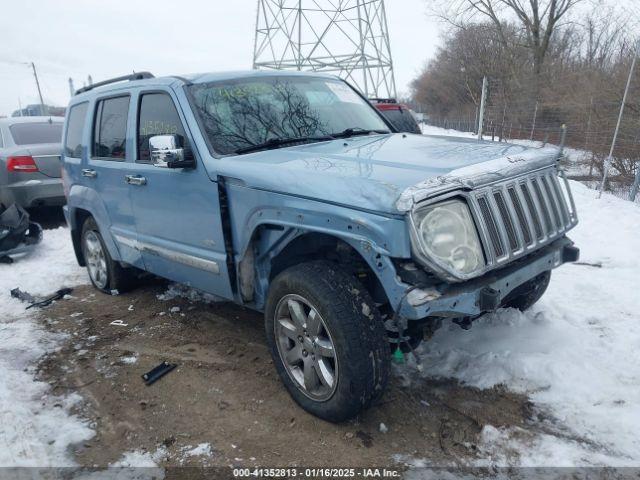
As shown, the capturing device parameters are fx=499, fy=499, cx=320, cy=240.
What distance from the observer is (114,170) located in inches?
173

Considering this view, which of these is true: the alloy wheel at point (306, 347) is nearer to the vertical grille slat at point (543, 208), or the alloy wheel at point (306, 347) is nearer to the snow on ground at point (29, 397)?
the snow on ground at point (29, 397)

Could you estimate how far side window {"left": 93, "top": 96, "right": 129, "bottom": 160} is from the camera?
4.36 metres

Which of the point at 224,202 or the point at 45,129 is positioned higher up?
the point at 45,129

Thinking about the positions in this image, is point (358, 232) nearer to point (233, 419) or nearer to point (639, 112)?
point (233, 419)

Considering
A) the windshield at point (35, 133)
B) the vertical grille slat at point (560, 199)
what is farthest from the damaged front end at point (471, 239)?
the windshield at point (35, 133)

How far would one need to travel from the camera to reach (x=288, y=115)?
378 centimetres

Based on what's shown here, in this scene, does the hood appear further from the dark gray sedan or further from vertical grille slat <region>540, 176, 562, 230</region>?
the dark gray sedan

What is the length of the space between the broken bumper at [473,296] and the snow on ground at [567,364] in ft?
2.39

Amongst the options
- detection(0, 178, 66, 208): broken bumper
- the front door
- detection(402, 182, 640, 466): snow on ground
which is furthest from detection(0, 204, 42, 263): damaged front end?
detection(402, 182, 640, 466): snow on ground

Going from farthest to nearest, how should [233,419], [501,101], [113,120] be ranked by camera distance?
1. [501,101]
2. [113,120]
3. [233,419]

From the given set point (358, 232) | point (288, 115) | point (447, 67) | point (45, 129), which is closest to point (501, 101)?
point (45, 129)

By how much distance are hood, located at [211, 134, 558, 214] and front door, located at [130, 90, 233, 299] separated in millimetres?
273

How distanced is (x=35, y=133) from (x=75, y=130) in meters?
3.48

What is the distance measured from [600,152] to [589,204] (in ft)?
8.93
